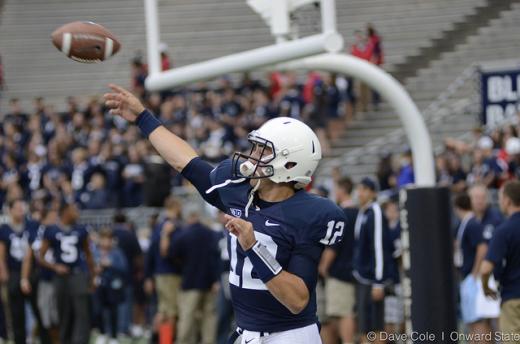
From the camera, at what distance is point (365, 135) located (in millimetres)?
17406

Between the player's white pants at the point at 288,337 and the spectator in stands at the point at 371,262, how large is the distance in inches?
166

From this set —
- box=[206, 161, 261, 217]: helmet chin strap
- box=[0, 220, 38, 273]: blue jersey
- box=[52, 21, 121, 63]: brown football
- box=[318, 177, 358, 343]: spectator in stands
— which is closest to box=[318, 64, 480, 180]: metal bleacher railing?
box=[0, 220, 38, 273]: blue jersey

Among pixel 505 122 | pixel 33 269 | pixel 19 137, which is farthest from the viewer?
pixel 19 137

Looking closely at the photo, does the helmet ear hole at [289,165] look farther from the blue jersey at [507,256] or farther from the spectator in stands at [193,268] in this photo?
the spectator in stands at [193,268]

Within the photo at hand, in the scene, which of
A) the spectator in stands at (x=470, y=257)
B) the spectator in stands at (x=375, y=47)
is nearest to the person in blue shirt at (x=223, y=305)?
the spectator in stands at (x=470, y=257)

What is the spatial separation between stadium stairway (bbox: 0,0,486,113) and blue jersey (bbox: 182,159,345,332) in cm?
881

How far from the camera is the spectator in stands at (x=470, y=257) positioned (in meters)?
8.98

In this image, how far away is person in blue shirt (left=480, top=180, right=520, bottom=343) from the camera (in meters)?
7.21

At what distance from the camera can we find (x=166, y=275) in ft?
37.2

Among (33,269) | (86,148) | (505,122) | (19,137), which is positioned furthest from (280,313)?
(19,137)

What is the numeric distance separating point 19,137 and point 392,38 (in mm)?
6992

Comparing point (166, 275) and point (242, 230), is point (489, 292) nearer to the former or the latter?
point (242, 230)

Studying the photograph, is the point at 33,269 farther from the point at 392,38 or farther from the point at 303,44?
the point at 392,38

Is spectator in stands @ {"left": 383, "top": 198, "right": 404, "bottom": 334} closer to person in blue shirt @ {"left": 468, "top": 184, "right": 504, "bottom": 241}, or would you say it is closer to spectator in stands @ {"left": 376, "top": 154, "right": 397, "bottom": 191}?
person in blue shirt @ {"left": 468, "top": 184, "right": 504, "bottom": 241}
